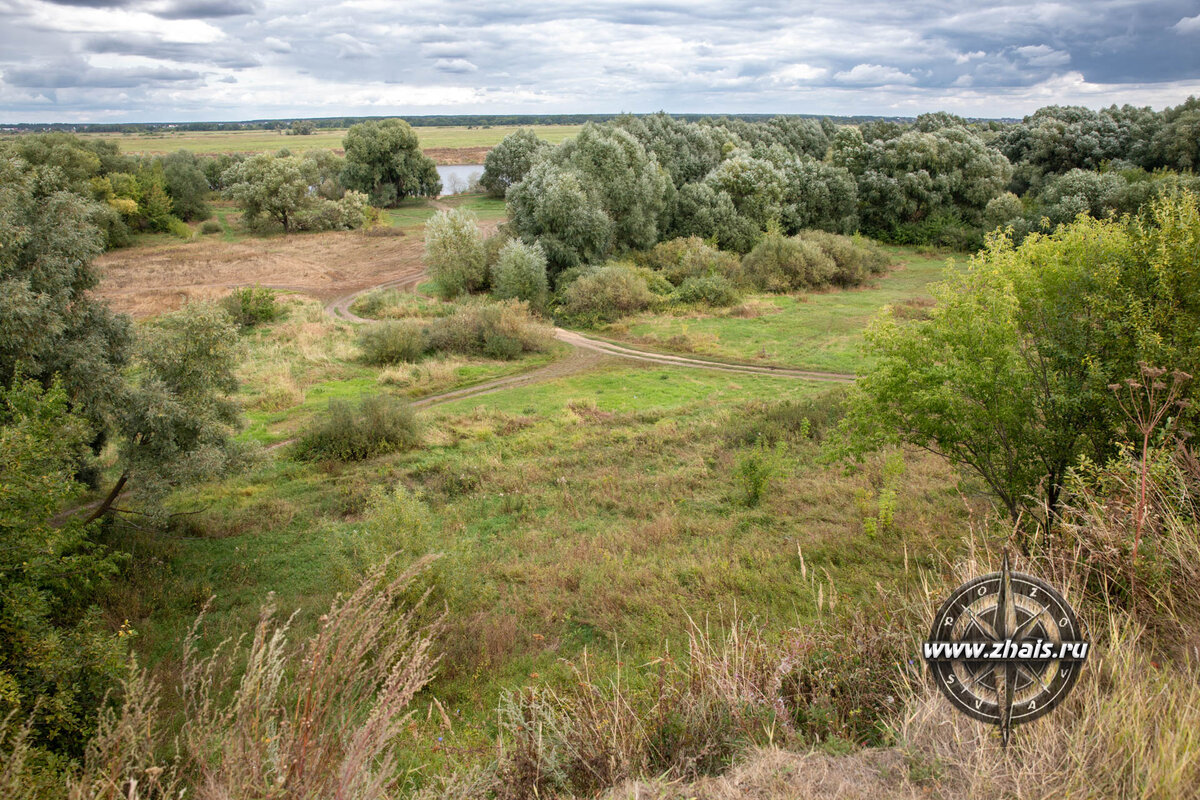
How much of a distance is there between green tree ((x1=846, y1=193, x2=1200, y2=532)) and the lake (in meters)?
89.9

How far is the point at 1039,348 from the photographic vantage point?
42.2ft

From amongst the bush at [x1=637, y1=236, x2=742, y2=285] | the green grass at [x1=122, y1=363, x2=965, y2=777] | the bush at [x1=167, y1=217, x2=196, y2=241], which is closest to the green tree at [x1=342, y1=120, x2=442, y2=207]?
the bush at [x1=167, y1=217, x2=196, y2=241]

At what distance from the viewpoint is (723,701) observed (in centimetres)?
611

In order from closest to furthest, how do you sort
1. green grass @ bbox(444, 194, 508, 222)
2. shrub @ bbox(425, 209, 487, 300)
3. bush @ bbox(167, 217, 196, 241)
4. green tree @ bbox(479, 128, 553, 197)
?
shrub @ bbox(425, 209, 487, 300), bush @ bbox(167, 217, 196, 241), green grass @ bbox(444, 194, 508, 222), green tree @ bbox(479, 128, 553, 197)

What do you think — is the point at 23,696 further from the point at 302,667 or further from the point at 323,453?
the point at 323,453

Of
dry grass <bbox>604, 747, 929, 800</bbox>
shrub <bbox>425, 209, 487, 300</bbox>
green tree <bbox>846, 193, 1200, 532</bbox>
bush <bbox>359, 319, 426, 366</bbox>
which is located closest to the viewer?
dry grass <bbox>604, 747, 929, 800</bbox>

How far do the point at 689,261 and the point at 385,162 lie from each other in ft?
167

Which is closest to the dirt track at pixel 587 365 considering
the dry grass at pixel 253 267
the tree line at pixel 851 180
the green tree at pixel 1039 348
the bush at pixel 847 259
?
the dry grass at pixel 253 267

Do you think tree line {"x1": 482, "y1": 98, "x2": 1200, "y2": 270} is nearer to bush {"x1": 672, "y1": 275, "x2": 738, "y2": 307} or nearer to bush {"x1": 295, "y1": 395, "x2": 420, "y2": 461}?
bush {"x1": 672, "y1": 275, "x2": 738, "y2": 307}

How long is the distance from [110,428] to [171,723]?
851 centimetres

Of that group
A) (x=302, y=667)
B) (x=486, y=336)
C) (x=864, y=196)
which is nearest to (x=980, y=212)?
(x=864, y=196)

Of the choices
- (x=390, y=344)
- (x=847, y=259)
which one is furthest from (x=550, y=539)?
(x=847, y=259)

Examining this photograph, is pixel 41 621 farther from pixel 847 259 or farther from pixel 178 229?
pixel 178 229

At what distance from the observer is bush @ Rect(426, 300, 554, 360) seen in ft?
119
